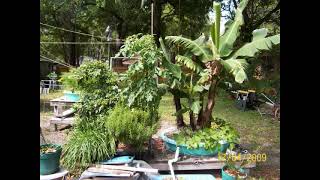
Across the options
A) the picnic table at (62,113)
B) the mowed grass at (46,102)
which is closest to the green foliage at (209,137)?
the picnic table at (62,113)

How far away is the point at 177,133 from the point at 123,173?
938 mm

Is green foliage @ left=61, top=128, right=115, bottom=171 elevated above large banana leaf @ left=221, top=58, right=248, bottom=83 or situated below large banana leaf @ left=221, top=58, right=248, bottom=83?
below

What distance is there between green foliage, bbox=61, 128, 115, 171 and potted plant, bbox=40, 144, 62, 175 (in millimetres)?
117

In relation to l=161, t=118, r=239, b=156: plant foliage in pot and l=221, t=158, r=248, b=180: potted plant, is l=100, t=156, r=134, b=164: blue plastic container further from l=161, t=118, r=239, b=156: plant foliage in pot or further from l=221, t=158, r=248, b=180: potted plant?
l=221, t=158, r=248, b=180: potted plant

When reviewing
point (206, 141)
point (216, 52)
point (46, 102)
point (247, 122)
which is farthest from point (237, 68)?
point (46, 102)

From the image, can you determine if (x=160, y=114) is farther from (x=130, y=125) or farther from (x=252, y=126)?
(x=252, y=126)

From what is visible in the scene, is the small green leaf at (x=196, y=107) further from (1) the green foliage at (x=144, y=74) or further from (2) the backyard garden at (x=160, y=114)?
(1) the green foliage at (x=144, y=74)

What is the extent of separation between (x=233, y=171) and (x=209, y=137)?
39 centimetres

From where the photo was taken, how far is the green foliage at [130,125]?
2.62 m

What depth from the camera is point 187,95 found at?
3115 mm

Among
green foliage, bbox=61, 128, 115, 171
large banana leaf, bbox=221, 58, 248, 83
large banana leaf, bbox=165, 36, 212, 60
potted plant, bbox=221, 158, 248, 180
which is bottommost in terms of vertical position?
potted plant, bbox=221, 158, 248, 180

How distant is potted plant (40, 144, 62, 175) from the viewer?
7.75 ft

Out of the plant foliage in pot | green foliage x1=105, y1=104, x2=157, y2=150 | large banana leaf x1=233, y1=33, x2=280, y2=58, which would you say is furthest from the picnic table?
large banana leaf x1=233, y1=33, x2=280, y2=58
